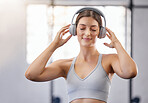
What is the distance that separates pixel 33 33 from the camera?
451 cm

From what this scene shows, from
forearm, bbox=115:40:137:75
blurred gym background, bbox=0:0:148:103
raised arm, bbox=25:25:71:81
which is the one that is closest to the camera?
forearm, bbox=115:40:137:75

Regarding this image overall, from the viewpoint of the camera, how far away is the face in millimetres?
1386

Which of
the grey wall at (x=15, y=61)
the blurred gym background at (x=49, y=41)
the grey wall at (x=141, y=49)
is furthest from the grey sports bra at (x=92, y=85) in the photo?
the grey wall at (x=141, y=49)

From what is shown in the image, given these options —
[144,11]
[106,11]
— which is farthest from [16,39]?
[144,11]

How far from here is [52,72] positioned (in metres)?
1.43

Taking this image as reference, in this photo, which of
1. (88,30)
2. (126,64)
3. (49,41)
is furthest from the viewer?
(49,41)

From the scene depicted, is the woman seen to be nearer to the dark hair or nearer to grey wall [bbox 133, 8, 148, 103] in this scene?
the dark hair

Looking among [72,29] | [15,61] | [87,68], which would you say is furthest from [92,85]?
[15,61]

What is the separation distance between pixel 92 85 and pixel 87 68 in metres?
0.12

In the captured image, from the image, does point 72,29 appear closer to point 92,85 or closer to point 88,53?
point 88,53

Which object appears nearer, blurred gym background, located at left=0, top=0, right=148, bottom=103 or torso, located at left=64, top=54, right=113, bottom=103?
torso, located at left=64, top=54, right=113, bottom=103

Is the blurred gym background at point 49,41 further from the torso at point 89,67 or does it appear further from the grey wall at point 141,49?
the torso at point 89,67

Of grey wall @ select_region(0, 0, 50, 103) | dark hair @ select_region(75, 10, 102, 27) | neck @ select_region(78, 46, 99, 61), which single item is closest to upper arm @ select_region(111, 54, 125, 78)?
neck @ select_region(78, 46, 99, 61)

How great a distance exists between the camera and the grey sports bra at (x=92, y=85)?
1356 millimetres
